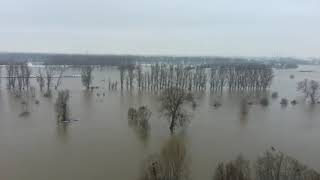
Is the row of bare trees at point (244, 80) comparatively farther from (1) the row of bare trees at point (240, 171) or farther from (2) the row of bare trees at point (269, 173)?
(2) the row of bare trees at point (269, 173)

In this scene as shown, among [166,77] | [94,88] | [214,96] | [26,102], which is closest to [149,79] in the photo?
[166,77]

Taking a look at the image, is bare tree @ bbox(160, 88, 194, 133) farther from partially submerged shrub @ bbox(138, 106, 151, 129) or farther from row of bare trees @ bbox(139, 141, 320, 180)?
row of bare trees @ bbox(139, 141, 320, 180)

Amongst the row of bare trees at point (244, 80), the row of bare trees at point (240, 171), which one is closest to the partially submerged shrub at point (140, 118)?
the row of bare trees at point (240, 171)

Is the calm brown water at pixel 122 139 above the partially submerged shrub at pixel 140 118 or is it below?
below

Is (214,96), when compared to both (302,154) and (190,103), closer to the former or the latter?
(190,103)

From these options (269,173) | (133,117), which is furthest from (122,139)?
(269,173)

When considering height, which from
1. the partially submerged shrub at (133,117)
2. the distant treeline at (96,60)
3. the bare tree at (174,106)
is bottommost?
the partially submerged shrub at (133,117)

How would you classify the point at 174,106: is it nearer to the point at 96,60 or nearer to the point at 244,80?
the point at 244,80

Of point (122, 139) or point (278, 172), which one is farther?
point (122, 139)
